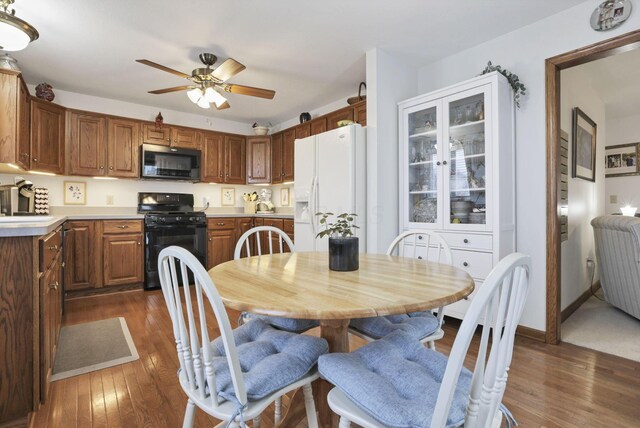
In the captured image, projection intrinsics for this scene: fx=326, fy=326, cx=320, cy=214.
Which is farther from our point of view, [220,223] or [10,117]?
[220,223]

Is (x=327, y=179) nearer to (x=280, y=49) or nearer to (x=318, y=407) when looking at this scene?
(x=280, y=49)

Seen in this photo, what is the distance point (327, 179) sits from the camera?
3156mm

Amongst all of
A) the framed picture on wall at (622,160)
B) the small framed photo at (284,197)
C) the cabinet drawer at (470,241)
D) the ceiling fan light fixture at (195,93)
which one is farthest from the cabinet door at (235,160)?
the framed picture on wall at (622,160)

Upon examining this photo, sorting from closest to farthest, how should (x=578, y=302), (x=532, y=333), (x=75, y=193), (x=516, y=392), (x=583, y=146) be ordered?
1. (x=516, y=392)
2. (x=532, y=333)
3. (x=578, y=302)
4. (x=583, y=146)
5. (x=75, y=193)

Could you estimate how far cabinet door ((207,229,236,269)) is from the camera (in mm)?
4504

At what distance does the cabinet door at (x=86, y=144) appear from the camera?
383cm

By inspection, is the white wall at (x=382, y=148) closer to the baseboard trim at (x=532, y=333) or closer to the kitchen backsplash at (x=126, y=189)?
the baseboard trim at (x=532, y=333)

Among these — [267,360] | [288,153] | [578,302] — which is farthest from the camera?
[288,153]

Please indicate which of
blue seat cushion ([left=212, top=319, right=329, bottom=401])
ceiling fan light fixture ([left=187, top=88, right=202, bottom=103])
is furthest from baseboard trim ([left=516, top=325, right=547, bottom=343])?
ceiling fan light fixture ([left=187, top=88, right=202, bottom=103])

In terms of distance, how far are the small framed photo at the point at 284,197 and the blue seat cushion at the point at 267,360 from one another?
402cm

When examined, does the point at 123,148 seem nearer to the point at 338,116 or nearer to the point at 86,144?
the point at 86,144

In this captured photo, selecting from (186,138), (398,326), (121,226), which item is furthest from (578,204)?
(121,226)

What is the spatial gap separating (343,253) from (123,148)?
12.8ft

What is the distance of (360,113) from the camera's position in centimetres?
351
